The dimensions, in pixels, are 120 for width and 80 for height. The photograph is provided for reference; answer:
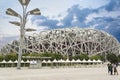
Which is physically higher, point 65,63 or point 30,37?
point 30,37

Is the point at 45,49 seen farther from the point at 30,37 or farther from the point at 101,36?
the point at 101,36

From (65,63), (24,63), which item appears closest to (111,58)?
(65,63)

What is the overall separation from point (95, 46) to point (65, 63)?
57232mm

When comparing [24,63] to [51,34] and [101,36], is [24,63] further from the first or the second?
[101,36]

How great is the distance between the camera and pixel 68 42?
429 ft

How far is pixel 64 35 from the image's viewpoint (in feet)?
425

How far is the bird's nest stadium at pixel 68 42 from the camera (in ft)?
424

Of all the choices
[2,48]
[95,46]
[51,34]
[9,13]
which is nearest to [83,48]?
[95,46]

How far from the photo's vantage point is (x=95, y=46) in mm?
131250

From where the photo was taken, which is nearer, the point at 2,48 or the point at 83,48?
the point at 83,48

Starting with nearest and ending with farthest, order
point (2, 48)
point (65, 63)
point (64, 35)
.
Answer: point (65, 63), point (64, 35), point (2, 48)

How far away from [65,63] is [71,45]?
5372cm

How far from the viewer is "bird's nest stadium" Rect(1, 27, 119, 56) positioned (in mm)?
129137

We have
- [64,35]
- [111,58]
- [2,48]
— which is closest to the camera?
[111,58]
